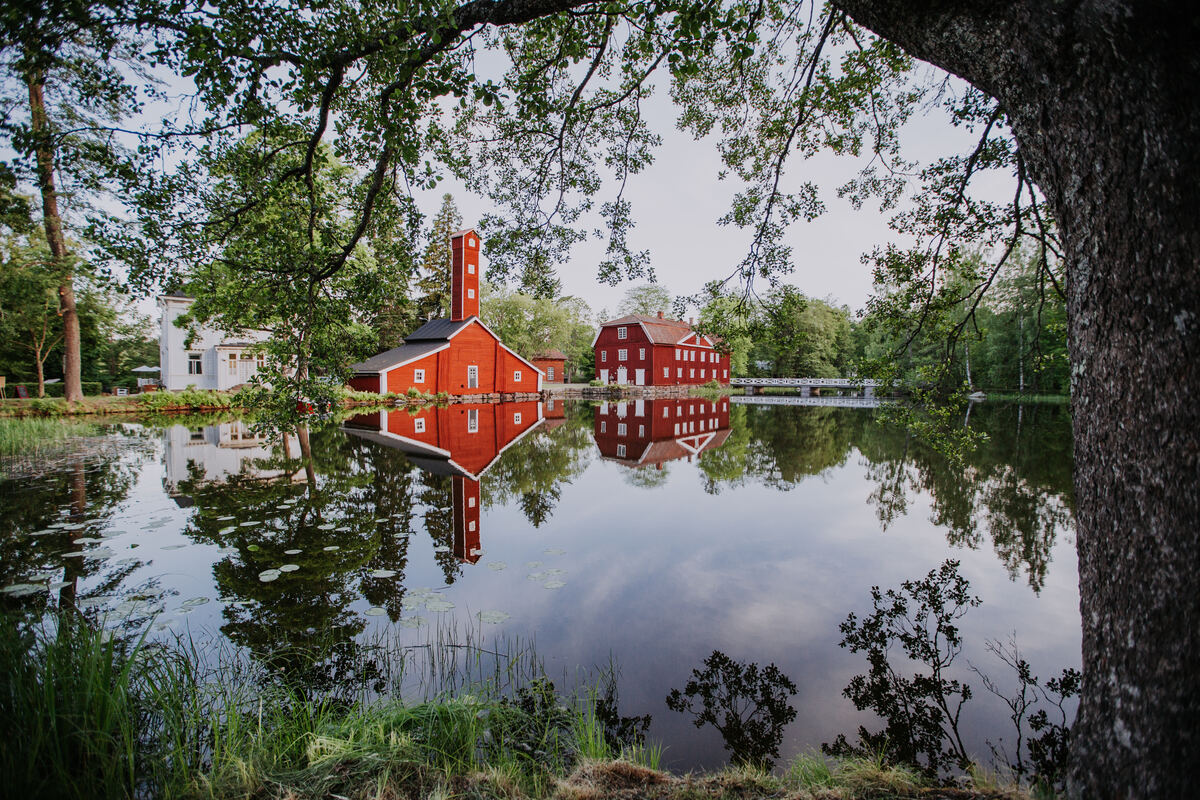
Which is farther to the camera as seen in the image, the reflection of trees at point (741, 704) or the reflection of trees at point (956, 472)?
the reflection of trees at point (956, 472)

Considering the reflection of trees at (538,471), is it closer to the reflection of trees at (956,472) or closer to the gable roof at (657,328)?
the reflection of trees at (956,472)

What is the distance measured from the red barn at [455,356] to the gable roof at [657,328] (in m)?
12.3

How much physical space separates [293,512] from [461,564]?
10.6 feet

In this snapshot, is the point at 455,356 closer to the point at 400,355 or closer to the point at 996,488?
the point at 400,355

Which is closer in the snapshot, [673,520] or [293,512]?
[293,512]

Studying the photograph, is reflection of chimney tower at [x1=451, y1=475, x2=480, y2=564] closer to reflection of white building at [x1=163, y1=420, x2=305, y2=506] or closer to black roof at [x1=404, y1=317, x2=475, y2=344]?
reflection of white building at [x1=163, y1=420, x2=305, y2=506]

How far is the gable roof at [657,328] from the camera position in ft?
128

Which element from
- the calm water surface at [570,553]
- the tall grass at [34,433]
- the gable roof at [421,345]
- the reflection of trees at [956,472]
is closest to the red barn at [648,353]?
the gable roof at [421,345]

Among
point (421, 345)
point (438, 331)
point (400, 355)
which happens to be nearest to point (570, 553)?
point (400, 355)

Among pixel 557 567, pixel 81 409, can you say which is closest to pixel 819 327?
pixel 557 567

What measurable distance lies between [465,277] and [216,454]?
19173 mm

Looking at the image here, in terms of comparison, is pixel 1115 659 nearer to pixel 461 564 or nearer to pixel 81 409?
pixel 461 564

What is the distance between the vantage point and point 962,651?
13.0 ft

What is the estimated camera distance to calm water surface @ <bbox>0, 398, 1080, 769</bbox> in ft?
12.7
